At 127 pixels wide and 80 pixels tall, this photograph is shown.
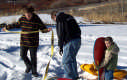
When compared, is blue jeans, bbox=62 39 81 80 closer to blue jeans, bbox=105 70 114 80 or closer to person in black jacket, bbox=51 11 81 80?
person in black jacket, bbox=51 11 81 80

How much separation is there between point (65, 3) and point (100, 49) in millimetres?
21726

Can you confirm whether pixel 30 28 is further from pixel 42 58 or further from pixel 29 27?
pixel 42 58

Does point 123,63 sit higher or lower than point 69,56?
lower

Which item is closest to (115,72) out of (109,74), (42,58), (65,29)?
(109,74)

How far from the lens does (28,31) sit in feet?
11.5

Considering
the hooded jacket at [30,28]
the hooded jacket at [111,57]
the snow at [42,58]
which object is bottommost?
the snow at [42,58]

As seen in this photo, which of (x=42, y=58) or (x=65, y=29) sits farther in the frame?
(x=42, y=58)

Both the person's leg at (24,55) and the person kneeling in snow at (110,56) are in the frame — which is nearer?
the person kneeling in snow at (110,56)

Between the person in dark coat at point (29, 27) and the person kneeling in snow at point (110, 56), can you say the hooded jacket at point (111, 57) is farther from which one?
the person in dark coat at point (29, 27)

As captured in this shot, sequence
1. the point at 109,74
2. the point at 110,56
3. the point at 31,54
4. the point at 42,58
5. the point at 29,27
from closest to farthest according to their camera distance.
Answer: the point at 110,56 → the point at 109,74 → the point at 29,27 → the point at 31,54 → the point at 42,58

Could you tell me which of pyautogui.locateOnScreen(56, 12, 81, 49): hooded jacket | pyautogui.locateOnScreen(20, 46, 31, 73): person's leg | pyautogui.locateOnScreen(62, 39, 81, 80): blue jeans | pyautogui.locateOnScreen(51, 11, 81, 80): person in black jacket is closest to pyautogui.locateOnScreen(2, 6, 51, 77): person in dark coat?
pyautogui.locateOnScreen(20, 46, 31, 73): person's leg

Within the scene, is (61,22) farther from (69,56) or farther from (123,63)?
(123,63)

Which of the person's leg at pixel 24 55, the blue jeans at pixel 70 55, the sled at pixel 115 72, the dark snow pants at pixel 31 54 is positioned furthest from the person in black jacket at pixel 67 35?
the person's leg at pixel 24 55

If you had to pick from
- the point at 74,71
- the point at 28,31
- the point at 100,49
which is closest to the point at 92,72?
the point at 74,71
